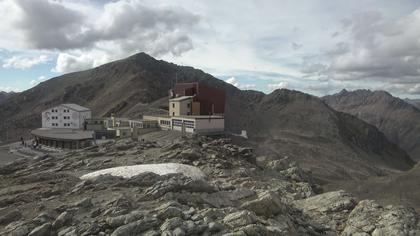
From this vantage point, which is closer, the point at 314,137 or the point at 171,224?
the point at 171,224

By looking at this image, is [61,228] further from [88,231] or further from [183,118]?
[183,118]

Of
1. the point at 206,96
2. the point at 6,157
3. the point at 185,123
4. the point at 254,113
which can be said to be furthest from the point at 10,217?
the point at 254,113

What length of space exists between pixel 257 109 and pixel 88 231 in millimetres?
125623

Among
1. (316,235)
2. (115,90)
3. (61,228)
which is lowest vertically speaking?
(316,235)

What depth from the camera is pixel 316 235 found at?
574 inches

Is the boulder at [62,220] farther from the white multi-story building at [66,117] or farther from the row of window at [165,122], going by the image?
the white multi-story building at [66,117]

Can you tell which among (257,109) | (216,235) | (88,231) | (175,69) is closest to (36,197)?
(88,231)

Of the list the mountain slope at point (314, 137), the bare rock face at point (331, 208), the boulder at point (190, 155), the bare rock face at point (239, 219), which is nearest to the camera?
the bare rock face at point (239, 219)

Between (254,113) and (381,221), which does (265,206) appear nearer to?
(381,221)

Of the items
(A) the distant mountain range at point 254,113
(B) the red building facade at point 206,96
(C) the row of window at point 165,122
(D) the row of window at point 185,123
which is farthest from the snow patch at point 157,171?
(A) the distant mountain range at point 254,113

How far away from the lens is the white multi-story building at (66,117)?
78.1 metres

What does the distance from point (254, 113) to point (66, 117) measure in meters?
66.3

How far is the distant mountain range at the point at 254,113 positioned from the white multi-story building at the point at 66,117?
40.6 ft

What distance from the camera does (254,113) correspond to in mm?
130250
